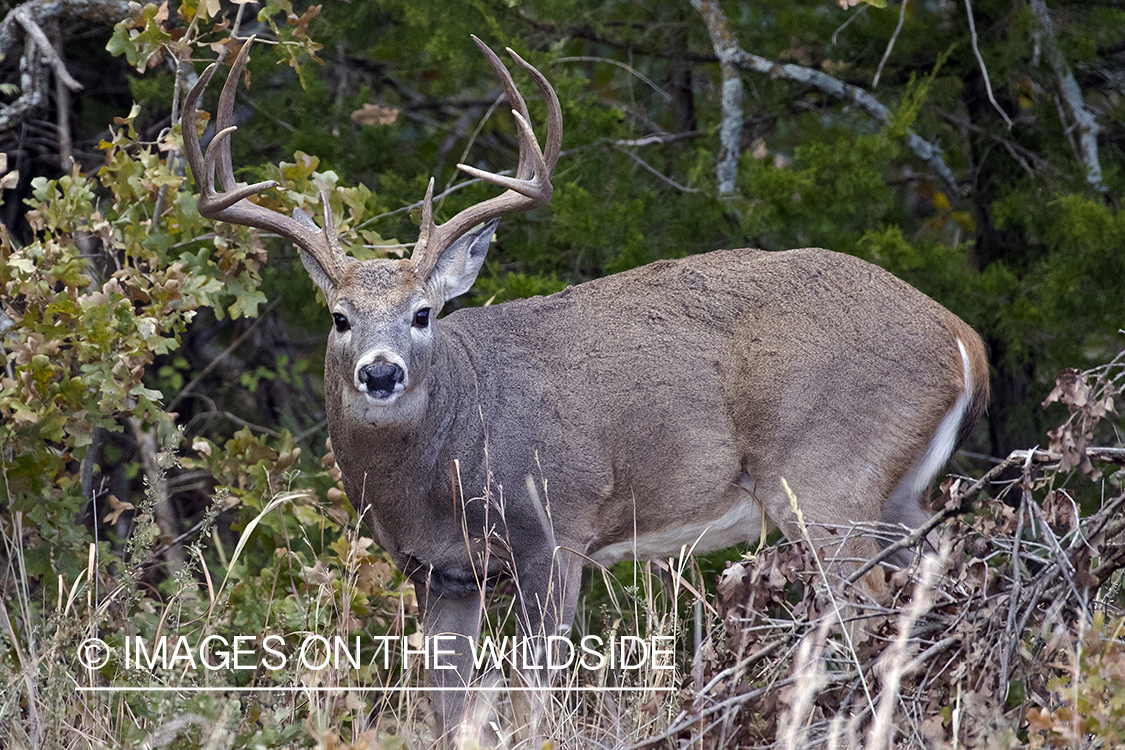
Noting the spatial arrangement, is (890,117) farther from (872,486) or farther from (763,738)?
(763,738)

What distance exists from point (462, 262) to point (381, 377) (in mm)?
813

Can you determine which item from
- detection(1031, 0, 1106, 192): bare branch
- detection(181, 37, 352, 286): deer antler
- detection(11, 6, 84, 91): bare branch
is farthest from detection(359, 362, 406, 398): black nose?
detection(1031, 0, 1106, 192): bare branch

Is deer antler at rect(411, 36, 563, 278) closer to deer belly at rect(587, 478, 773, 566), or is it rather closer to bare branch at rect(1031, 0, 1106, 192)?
deer belly at rect(587, 478, 773, 566)

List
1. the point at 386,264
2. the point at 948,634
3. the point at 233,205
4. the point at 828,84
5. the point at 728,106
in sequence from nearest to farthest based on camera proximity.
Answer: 1. the point at 948,634
2. the point at 386,264
3. the point at 233,205
4. the point at 728,106
5. the point at 828,84

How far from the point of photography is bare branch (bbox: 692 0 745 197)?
6.36 meters

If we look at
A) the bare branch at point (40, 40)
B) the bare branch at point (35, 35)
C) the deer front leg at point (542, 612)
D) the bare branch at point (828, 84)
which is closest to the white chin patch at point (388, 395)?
the deer front leg at point (542, 612)

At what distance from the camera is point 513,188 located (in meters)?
4.82

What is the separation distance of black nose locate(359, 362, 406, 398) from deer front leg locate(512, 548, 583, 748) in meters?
0.86

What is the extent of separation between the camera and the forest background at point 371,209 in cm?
502

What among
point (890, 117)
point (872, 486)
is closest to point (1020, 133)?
point (890, 117)

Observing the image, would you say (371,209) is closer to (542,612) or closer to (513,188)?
(513,188)

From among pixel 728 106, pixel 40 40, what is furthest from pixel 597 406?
pixel 40 40

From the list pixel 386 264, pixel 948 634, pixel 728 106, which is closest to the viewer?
pixel 948 634

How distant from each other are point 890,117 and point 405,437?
297cm
